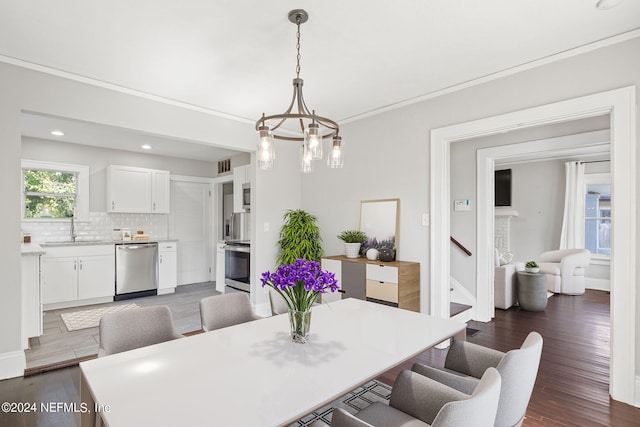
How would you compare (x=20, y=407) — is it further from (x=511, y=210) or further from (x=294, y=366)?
(x=511, y=210)

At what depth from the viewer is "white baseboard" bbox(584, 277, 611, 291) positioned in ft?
20.6

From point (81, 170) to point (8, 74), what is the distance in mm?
3112

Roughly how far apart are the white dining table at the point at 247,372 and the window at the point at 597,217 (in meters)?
6.41

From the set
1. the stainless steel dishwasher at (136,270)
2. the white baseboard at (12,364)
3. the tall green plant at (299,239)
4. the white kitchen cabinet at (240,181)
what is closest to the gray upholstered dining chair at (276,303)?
the tall green plant at (299,239)

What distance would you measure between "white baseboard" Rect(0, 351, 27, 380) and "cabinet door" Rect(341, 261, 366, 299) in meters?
3.01

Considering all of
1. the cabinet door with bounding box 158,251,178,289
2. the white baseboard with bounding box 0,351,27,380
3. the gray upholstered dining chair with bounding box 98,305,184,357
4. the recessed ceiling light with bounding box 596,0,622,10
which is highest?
the recessed ceiling light with bounding box 596,0,622,10

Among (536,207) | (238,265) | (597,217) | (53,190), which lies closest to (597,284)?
(597,217)

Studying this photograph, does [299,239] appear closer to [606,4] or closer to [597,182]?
[606,4]

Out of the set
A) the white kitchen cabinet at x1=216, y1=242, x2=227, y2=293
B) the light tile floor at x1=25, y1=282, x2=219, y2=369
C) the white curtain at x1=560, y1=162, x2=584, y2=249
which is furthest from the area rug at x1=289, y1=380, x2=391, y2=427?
the white curtain at x1=560, y1=162, x2=584, y2=249

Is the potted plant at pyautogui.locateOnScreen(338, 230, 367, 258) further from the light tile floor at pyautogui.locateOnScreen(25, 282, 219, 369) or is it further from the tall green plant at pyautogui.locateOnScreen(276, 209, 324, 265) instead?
the light tile floor at pyautogui.locateOnScreen(25, 282, 219, 369)

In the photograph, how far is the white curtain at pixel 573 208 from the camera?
6.45 m

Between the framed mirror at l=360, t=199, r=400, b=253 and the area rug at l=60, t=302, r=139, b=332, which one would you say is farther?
the area rug at l=60, t=302, r=139, b=332

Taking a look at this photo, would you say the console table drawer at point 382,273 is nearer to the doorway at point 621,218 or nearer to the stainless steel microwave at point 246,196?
the doorway at point 621,218

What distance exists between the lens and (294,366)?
1.44m
